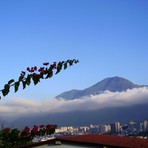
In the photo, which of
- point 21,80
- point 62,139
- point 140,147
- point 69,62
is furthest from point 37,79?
point 140,147

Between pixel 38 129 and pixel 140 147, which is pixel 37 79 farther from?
pixel 140 147

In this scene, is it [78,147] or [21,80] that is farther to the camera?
[78,147]

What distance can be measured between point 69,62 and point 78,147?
10618mm

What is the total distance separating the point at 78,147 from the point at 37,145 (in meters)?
1.82

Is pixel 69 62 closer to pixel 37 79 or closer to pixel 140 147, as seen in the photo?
pixel 37 79

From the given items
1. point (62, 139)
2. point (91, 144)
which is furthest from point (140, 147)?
point (62, 139)

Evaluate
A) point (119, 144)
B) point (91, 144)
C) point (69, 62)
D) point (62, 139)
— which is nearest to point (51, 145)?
point (62, 139)

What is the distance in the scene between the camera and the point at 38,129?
864 cm

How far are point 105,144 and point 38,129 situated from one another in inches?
420

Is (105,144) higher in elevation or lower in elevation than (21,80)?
lower

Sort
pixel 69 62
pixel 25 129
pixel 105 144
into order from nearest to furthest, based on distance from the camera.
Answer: pixel 25 129, pixel 69 62, pixel 105 144

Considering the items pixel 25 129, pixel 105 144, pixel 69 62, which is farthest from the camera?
pixel 105 144

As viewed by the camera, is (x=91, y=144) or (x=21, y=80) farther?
(x=91, y=144)

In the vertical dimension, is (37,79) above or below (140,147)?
above
